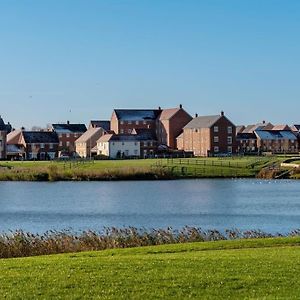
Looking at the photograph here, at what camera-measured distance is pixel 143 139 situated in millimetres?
146750

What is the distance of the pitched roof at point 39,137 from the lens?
152 metres

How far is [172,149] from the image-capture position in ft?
487

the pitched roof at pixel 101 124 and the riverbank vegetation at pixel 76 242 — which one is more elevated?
the pitched roof at pixel 101 124

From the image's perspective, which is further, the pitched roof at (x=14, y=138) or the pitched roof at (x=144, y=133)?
the pitched roof at (x=14, y=138)

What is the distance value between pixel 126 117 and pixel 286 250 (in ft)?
443

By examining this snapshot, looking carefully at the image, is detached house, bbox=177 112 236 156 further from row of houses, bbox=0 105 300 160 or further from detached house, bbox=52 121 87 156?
detached house, bbox=52 121 87 156

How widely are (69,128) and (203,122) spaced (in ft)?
135

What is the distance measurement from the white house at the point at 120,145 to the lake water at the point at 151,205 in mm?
55374

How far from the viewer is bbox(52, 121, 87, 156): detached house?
6518 inches

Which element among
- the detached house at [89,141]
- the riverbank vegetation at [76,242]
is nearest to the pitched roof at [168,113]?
the detached house at [89,141]

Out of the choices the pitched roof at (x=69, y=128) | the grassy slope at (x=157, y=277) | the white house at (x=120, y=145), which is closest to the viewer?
the grassy slope at (x=157, y=277)

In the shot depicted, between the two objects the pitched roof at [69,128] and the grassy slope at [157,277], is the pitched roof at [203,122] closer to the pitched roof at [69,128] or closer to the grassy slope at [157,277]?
the pitched roof at [69,128]

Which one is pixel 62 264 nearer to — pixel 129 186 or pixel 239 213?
pixel 239 213

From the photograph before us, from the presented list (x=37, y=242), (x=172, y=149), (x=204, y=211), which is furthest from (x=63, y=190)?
(x=172, y=149)
